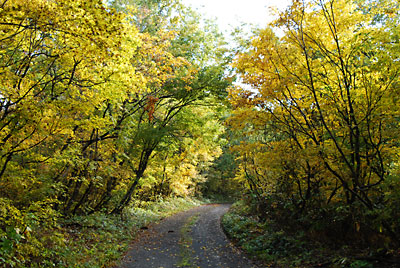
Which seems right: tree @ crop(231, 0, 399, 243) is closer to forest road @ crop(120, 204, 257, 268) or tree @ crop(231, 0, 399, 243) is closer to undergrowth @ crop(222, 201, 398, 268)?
undergrowth @ crop(222, 201, 398, 268)

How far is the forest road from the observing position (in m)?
7.14

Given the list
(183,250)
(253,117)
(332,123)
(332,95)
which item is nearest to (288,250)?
(183,250)

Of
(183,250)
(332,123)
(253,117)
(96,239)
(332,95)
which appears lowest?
(96,239)

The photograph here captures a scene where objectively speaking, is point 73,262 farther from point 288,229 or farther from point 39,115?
point 288,229

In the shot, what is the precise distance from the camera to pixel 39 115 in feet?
16.0

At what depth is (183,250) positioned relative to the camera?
337 inches

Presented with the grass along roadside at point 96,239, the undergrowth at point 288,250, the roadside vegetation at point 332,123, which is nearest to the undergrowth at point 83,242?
the grass along roadside at point 96,239

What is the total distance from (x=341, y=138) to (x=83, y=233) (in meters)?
8.44

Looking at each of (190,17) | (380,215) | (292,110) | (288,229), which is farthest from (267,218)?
(190,17)

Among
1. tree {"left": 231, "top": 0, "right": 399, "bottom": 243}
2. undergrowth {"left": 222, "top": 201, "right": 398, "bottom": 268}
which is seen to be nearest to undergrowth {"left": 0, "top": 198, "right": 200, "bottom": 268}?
undergrowth {"left": 222, "top": 201, "right": 398, "bottom": 268}

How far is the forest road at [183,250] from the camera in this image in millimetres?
7141

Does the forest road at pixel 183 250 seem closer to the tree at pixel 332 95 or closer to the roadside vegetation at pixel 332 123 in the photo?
the roadside vegetation at pixel 332 123

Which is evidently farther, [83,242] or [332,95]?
[83,242]

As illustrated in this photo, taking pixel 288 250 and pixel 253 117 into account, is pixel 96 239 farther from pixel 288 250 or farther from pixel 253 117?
pixel 253 117
